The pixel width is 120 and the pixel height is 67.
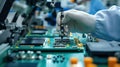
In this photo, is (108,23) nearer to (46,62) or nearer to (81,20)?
(81,20)

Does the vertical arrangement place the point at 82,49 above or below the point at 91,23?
below

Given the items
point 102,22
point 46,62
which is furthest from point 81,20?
point 46,62

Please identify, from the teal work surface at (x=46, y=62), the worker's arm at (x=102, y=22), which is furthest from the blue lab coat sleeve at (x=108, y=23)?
the teal work surface at (x=46, y=62)

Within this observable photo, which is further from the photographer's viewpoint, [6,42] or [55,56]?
[6,42]

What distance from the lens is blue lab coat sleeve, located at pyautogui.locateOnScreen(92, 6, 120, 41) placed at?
5.33 feet

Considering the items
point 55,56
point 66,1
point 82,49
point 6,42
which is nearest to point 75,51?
point 82,49

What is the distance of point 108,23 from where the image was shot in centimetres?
163

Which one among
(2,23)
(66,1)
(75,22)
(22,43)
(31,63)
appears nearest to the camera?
(31,63)

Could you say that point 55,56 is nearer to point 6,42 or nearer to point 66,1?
point 6,42

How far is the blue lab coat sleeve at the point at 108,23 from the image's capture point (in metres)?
1.63

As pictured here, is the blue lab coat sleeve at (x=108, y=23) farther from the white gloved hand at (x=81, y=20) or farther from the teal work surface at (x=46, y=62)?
the teal work surface at (x=46, y=62)

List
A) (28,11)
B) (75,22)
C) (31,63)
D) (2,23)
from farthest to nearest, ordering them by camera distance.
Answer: (28,11) < (2,23) < (75,22) < (31,63)

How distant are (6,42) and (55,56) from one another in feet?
1.58

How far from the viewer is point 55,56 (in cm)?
170
